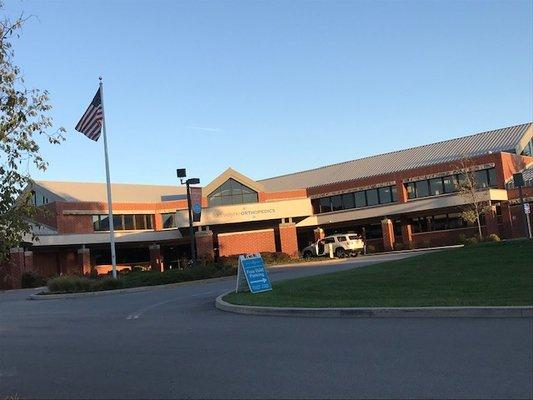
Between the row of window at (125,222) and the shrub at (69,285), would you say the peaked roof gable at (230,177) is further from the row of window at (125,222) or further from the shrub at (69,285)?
the shrub at (69,285)

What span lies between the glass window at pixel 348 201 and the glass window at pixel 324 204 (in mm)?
1606

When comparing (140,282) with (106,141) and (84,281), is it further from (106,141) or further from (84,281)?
(106,141)

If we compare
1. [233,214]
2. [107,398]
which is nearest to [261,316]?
[107,398]

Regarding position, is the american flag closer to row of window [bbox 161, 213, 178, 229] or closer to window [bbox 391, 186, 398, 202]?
row of window [bbox 161, 213, 178, 229]

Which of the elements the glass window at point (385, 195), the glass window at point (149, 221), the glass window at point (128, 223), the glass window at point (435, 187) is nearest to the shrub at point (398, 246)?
the glass window at point (385, 195)

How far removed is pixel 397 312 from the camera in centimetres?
1144

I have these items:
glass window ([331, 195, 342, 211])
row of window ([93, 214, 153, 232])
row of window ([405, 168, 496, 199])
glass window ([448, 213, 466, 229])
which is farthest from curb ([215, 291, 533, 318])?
glass window ([331, 195, 342, 211])

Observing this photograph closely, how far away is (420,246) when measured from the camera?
4966 cm

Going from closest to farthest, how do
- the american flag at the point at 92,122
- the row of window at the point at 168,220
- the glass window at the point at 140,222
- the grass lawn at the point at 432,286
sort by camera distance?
the grass lawn at the point at 432,286
the american flag at the point at 92,122
the glass window at the point at 140,222
the row of window at the point at 168,220

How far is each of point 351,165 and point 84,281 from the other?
3876 centimetres

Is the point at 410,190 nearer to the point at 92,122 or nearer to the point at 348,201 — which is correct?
the point at 348,201

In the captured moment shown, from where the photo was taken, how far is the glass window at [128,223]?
5356 cm

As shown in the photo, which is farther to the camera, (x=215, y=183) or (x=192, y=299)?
(x=215, y=183)

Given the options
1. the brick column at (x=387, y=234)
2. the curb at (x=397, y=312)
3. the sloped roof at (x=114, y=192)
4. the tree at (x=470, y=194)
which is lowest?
the curb at (x=397, y=312)
